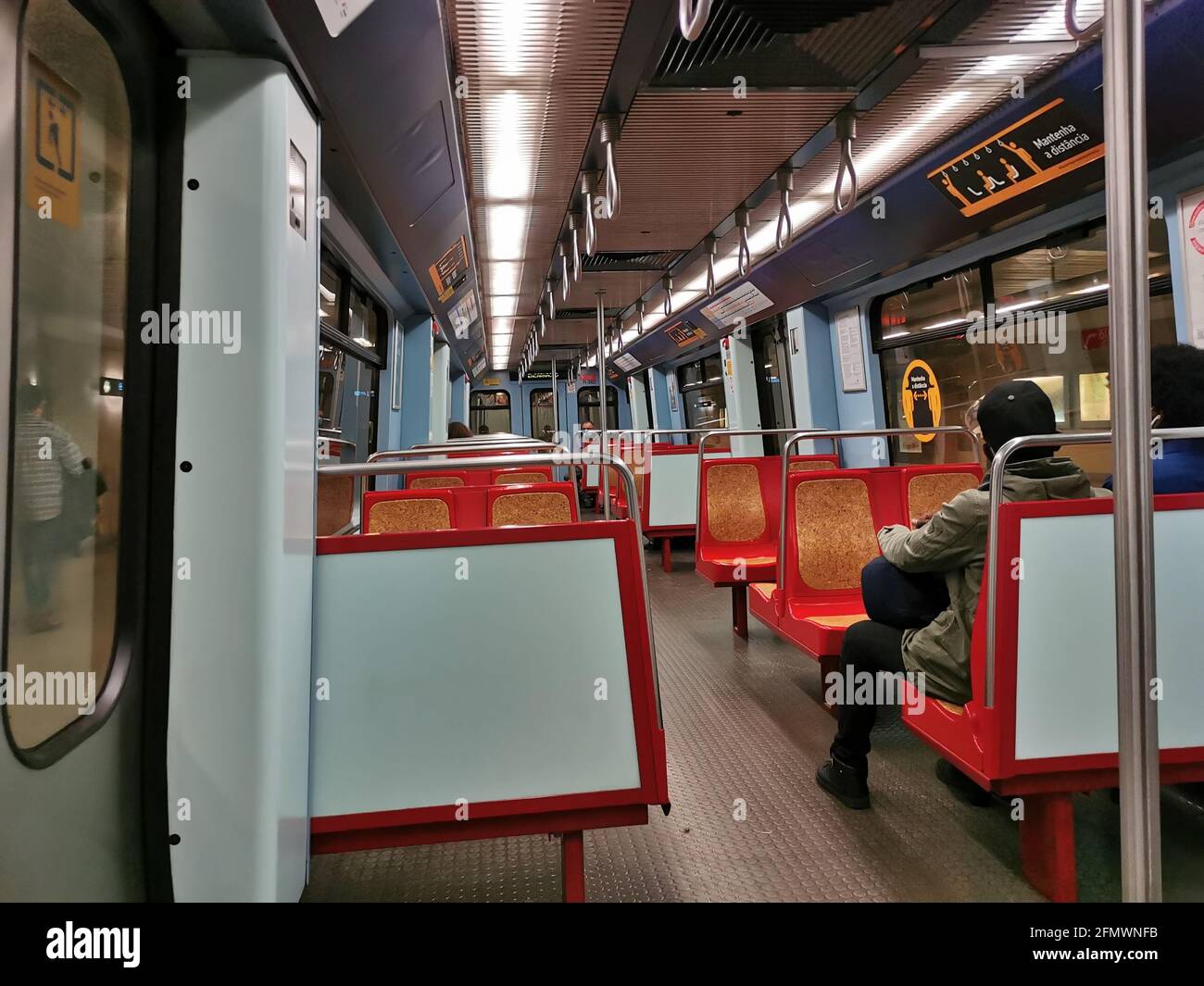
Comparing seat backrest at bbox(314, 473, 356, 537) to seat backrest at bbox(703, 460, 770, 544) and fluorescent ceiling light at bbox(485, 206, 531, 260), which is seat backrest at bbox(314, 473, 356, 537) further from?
seat backrest at bbox(703, 460, 770, 544)

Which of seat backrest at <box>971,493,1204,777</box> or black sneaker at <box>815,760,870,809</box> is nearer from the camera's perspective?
seat backrest at <box>971,493,1204,777</box>

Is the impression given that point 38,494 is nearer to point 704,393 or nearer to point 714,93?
point 714,93

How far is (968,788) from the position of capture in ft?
7.95

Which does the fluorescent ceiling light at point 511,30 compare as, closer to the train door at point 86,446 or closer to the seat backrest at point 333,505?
the train door at point 86,446

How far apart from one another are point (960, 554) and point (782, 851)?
1.02m

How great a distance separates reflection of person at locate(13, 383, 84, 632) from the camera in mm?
1240

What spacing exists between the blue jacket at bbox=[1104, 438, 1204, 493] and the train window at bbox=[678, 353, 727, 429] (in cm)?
758

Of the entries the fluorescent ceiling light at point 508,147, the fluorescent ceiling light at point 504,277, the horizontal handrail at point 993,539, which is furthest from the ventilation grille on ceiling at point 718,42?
the fluorescent ceiling light at point 504,277

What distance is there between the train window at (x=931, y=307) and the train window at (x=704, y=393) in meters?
3.67

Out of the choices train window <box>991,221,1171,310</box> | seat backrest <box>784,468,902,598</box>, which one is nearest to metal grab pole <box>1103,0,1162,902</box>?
seat backrest <box>784,468,902,598</box>

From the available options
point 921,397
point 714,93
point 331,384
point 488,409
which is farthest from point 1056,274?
point 488,409
